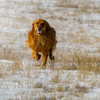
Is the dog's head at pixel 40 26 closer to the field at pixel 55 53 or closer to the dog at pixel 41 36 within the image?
the dog at pixel 41 36

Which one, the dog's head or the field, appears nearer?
the field

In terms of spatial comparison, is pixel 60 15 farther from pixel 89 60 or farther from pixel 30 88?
pixel 30 88

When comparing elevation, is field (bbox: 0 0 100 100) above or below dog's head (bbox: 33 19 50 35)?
below

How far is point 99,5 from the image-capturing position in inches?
566

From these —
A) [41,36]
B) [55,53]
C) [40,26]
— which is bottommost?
[55,53]

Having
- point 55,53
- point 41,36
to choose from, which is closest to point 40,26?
point 41,36

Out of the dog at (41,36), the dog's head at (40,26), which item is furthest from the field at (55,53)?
the dog's head at (40,26)

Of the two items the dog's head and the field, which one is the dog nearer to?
the dog's head

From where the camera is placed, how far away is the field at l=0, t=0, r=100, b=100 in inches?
128

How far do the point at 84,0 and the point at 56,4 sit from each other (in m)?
2.43

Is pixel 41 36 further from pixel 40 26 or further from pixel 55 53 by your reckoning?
pixel 55 53

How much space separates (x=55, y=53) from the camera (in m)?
6.09

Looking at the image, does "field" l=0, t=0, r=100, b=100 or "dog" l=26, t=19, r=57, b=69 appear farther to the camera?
"dog" l=26, t=19, r=57, b=69

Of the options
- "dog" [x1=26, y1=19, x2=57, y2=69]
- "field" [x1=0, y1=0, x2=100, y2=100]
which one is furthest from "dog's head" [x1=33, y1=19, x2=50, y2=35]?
"field" [x1=0, y1=0, x2=100, y2=100]
